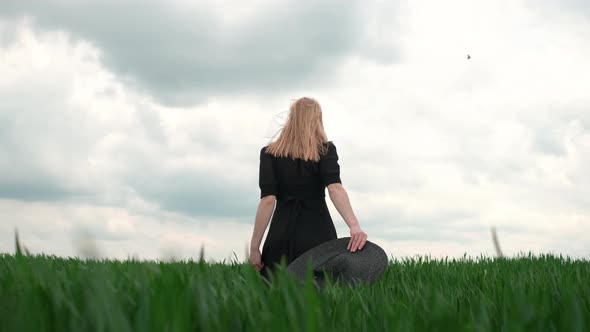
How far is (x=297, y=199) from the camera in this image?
6348mm

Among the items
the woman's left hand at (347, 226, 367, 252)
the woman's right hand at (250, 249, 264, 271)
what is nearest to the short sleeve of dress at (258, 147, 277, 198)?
the woman's right hand at (250, 249, 264, 271)

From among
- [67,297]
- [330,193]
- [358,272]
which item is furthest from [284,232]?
[67,297]

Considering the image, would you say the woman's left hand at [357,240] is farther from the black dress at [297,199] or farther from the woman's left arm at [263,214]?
the woman's left arm at [263,214]

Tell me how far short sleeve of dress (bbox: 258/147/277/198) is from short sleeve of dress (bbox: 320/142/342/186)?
0.47 m

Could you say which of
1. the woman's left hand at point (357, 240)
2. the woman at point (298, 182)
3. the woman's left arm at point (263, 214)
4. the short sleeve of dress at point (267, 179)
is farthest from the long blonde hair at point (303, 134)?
the woman's left hand at point (357, 240)

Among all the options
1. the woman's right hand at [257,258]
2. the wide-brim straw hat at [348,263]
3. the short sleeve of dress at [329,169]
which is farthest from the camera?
the woman's right hand at [257,258]

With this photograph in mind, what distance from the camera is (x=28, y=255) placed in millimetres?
2586

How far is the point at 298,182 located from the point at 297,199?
0.17 metres

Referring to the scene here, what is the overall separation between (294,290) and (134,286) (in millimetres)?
816

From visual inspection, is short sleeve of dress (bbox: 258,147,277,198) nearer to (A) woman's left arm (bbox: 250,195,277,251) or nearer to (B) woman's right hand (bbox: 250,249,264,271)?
(A) woman's left arm (bbox: 250,195,277,251)

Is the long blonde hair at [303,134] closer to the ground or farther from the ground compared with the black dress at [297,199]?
farther from the ground

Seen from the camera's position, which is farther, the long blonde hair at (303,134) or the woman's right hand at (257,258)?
the woman's right hand at (257,258)

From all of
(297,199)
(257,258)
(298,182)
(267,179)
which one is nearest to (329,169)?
(298,182)

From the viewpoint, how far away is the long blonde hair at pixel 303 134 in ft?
20.5
